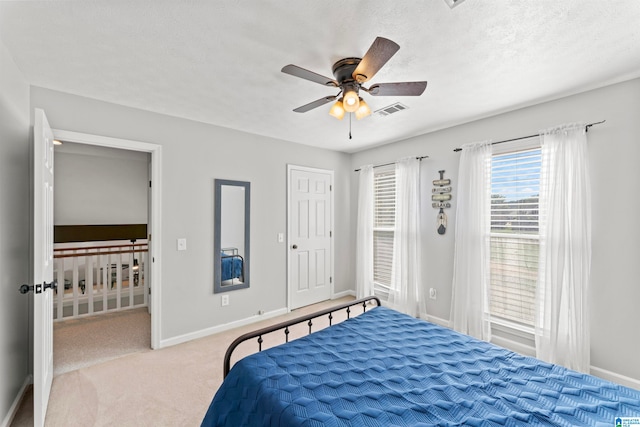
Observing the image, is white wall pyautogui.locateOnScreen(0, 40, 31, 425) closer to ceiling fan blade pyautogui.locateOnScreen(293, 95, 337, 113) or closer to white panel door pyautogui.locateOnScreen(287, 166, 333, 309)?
ceiling fan blade pyautogui.locateOnScreen(293, 95, 337, 113)

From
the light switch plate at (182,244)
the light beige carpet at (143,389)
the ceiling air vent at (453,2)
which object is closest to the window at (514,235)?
the ceiling air vent at (453,2)

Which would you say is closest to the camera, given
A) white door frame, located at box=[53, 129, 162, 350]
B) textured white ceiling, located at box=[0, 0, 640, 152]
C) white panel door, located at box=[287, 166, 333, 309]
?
textured white ceiling, located at box=[0, 0, 640, 152]

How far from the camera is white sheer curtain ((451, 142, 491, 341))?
311cm

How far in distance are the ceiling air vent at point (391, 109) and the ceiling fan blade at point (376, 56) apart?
112 centimetres

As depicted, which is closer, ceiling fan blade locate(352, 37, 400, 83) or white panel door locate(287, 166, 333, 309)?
ceiling fan blade locate(352, 37, 400, 83)

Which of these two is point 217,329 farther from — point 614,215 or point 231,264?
point 614,215

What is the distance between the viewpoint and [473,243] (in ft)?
10.4

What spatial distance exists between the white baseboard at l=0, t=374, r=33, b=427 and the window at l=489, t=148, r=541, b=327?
423 cm

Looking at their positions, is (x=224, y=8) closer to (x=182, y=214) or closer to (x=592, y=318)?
(x=182, y=214)

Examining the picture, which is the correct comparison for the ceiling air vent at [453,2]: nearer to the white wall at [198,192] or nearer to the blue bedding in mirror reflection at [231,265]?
the white wall at [198,192]

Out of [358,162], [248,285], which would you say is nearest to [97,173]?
[248,285]

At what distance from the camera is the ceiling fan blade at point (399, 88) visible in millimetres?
1861

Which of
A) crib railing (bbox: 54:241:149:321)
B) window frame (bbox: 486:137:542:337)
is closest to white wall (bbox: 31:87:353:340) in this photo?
crib railing (bbox: 54:241:149:321)

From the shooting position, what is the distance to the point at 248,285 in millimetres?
3754
